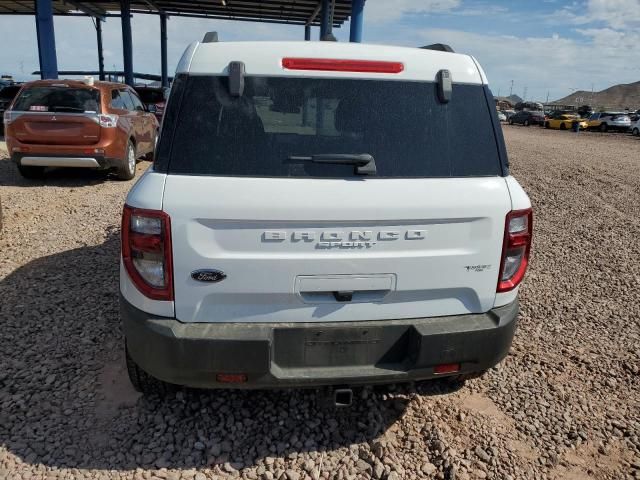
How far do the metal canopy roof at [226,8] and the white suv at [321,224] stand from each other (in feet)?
60.5

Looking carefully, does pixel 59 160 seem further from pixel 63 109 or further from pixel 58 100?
pixel 58 100

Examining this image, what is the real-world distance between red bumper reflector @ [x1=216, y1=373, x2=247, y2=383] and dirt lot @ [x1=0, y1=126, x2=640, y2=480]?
1.76 ft

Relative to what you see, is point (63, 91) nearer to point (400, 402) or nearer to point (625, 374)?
point (400, 402)

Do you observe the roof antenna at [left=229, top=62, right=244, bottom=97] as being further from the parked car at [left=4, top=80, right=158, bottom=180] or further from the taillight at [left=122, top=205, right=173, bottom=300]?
the parked car at [left=4, top=80, right=158, bottom=180]

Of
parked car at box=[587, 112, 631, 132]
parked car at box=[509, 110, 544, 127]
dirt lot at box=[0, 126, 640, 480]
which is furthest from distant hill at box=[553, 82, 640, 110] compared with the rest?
dirt lot at box=[0, 126, 640, 480]

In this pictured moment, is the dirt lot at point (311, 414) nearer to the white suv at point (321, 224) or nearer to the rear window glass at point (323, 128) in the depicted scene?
the white suv at point (321, 224)

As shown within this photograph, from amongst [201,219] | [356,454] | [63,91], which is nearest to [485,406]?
[356,454]

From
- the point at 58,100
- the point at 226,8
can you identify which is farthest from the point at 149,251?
the point at 226,8

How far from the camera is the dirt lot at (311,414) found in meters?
2.68

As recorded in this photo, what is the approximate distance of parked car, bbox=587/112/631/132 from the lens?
3575cm

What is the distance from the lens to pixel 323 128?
2533mm

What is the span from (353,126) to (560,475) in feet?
6.76

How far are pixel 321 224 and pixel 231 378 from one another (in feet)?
2.73

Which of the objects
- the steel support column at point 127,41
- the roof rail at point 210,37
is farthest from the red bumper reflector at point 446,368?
the steel support column at point 127,41
